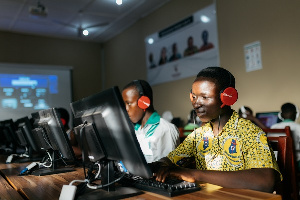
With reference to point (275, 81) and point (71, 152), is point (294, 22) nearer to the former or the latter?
point (275, 81)

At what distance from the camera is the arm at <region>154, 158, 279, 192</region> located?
3.65 feet

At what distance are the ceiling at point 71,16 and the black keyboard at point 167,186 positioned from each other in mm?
3781

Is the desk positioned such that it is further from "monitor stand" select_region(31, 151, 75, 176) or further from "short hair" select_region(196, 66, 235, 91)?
"short hair" select_region(196, 66, 235, 91)

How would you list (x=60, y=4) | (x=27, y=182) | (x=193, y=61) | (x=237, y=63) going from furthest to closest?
(x=60, y=4) → (x=193, y=61) → (x=237, y=63) → (x=27, y=182)

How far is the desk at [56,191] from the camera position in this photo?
3.40 feet

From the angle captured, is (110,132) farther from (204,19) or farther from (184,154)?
(204,19)

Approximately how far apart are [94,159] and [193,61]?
369cm

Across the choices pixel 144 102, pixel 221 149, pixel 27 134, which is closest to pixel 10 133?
pixel 27 134

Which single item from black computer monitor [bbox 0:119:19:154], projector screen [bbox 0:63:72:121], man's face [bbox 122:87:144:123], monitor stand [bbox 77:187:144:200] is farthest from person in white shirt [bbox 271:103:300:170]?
projector screen [bbox 0:63:72:121]

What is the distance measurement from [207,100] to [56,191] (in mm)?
737

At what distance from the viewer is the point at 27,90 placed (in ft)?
22.3

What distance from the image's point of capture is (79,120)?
4.34ft

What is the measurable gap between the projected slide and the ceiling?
3.26 feet

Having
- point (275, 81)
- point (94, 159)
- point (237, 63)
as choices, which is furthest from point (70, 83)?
point (94, 159)
